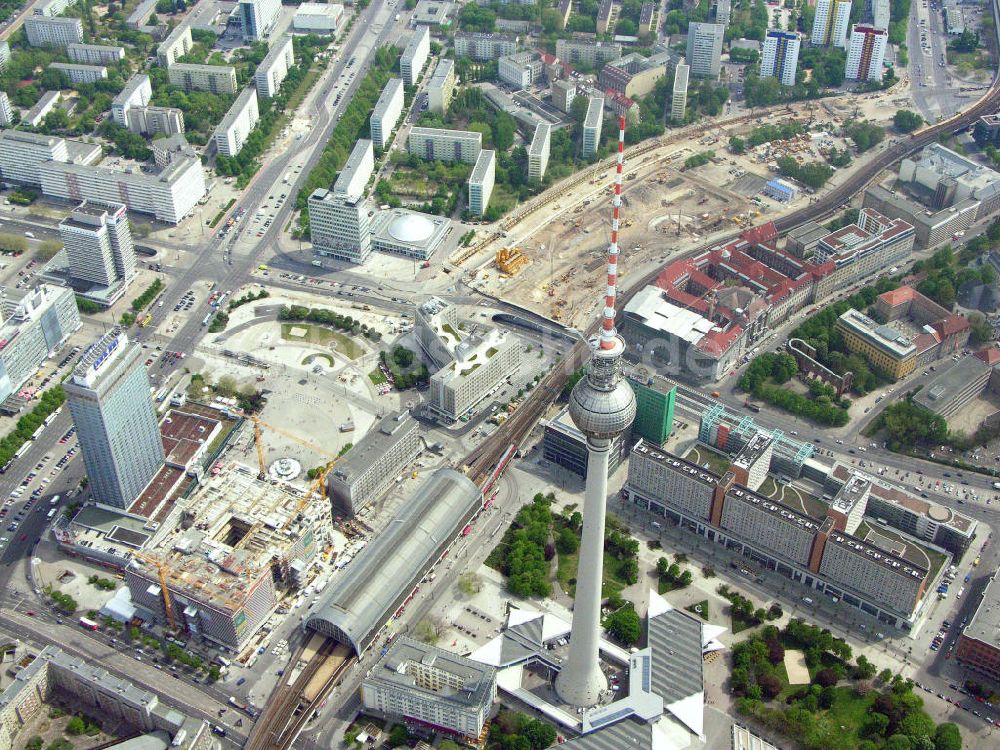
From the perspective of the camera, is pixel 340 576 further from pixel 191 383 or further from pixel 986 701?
pixel 986 701

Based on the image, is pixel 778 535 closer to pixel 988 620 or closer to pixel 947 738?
pixel 988 620

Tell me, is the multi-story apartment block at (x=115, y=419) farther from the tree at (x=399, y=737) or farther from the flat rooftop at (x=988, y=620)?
the flat rooftop at (x=988, y=620)

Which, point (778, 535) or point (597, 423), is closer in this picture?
point (597, 423)

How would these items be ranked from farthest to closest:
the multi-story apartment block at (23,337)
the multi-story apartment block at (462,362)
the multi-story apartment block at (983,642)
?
the multi-story apartment block at (23,337)
the multi-story apartment block at (462,362)
the multi-story apartment block at (983,642)

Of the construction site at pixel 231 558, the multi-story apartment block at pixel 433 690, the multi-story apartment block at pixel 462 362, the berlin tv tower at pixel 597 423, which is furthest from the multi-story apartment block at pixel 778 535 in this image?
the construction site at pixel 231 558

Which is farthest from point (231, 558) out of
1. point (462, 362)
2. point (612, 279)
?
point (612, 279)

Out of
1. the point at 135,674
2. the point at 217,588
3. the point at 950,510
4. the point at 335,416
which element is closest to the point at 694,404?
the point at 950,510
